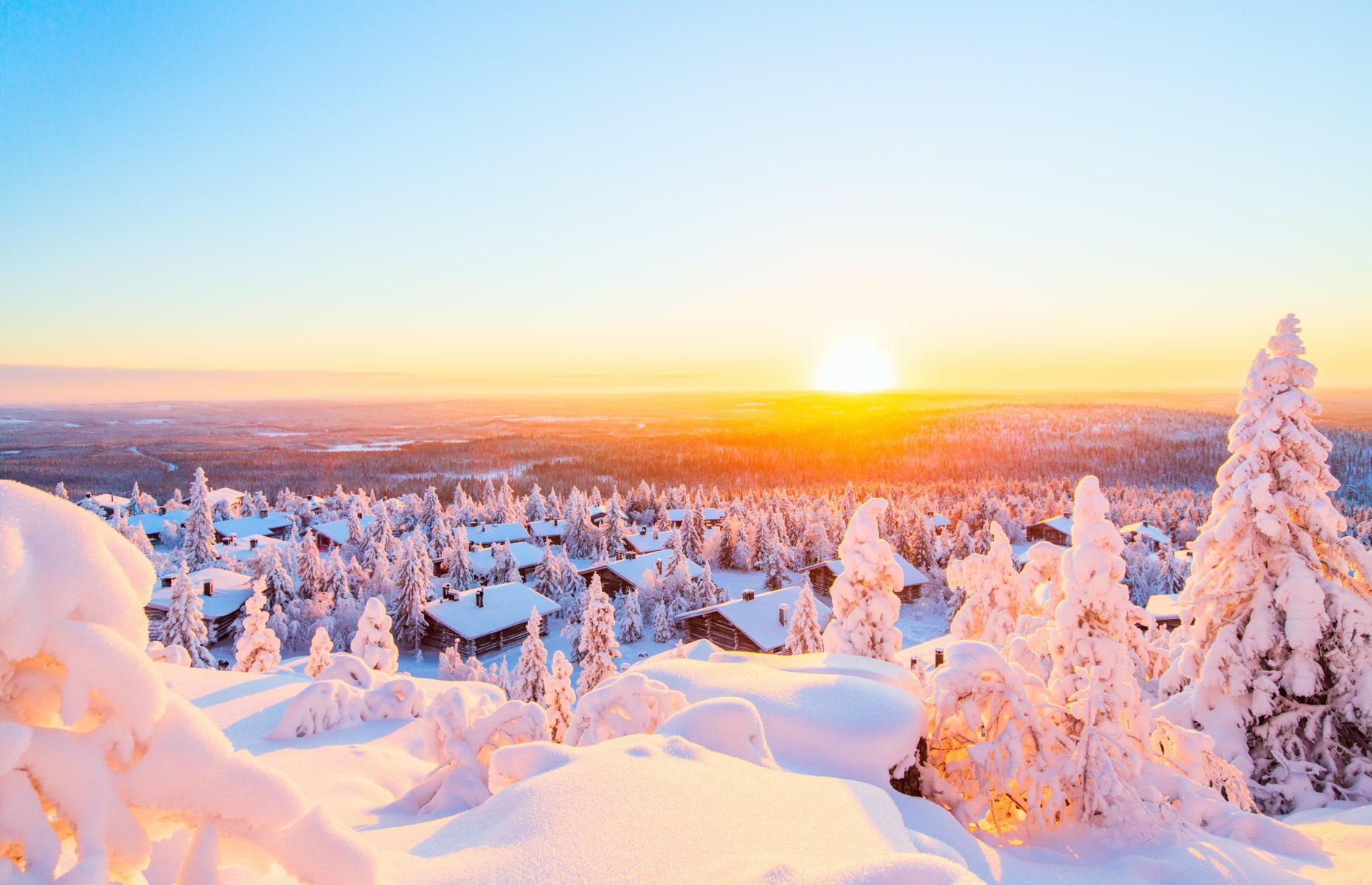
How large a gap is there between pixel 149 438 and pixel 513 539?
15483 cm

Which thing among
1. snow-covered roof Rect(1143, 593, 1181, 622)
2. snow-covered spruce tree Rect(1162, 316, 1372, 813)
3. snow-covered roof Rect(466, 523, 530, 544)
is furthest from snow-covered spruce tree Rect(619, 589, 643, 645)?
Answer: snow-covered spruce tree Rect(1162, 316, 1372, 813)

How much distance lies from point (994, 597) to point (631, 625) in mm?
26667

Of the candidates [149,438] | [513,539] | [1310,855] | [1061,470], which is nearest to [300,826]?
[1310,855]

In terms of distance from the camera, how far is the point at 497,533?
66938mm

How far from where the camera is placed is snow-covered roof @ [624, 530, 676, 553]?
215 feet

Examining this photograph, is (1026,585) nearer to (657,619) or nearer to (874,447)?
(657,619)

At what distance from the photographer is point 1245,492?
1230cm

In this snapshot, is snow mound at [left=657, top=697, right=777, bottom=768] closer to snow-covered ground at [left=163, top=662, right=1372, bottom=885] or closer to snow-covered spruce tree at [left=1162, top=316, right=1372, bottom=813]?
snow-covered ground at [left=163, top=662, right=1372, bottom=885]

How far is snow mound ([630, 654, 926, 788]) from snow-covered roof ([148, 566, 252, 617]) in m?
39.1

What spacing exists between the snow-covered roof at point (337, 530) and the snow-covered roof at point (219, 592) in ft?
57.1

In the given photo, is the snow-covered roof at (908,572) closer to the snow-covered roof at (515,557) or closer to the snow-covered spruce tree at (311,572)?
the snow-covered roof at (515,557)

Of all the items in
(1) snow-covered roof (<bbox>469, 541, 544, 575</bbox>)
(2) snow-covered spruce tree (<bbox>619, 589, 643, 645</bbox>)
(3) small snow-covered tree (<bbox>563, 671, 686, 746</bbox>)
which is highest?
(3) small snow-covered tree (<bbox>563, 671, 686, 746</bbox>)

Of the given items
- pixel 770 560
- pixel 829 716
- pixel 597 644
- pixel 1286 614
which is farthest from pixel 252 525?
pixel 1286 614

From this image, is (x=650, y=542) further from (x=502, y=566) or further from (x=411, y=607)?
(x=411, y=607)
